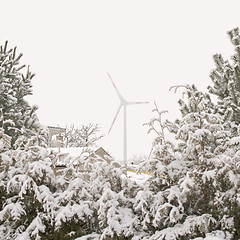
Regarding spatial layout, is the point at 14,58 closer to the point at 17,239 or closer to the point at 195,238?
the point at 17,239

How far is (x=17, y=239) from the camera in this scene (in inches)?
132

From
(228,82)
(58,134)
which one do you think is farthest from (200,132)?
(228,82)

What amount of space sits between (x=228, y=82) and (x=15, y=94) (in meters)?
7.54

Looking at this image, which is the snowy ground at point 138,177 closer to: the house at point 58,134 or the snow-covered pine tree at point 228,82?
the house at point 58,134

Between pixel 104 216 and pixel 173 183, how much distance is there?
1038 mm

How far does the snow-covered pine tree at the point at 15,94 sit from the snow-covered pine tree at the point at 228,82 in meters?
6.08

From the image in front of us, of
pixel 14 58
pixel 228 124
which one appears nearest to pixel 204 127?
pixel 228 124

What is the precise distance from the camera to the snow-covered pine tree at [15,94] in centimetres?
888

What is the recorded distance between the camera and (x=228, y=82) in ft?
21.2

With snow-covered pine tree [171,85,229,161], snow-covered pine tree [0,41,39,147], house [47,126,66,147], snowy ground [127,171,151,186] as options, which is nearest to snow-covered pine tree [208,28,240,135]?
snow-covered pine tree [171,85,229,161]

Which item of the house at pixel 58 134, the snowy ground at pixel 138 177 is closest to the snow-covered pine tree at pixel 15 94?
the house at pixel 58 134

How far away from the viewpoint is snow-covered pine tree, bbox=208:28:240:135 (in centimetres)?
629

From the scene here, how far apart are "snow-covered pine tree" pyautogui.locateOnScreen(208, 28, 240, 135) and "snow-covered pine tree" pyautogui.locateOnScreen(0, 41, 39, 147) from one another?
6.08 metres

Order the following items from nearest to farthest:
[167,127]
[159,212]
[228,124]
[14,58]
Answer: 1. [159,212]
2. [167,127]
3. [228,124]
4. [14,58]
